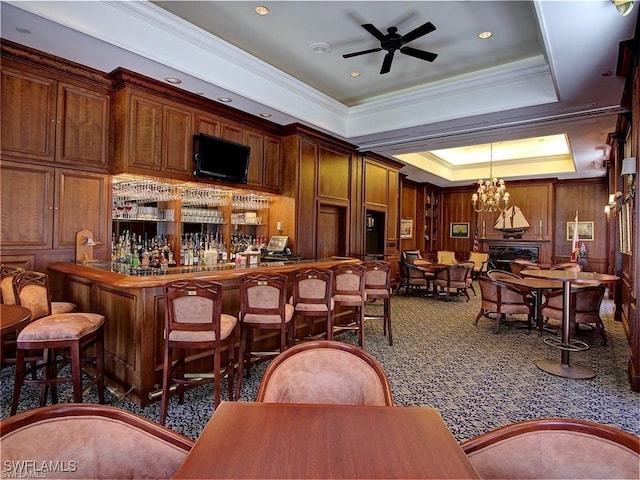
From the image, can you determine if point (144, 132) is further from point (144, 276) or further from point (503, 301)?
point (503, 301)

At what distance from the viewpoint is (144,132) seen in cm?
438

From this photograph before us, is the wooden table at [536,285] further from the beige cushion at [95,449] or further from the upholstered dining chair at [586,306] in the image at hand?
the beige cushion at [95,449]

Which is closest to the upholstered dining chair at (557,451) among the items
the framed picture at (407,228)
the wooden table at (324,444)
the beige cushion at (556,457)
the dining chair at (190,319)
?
the beige cushion at (556,457)

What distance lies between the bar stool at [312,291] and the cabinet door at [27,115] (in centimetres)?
304

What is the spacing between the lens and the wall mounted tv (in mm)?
4953

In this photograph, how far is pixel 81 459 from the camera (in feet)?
3.47

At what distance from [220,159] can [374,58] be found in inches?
102

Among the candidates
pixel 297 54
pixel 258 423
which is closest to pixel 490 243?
pixel 297 54

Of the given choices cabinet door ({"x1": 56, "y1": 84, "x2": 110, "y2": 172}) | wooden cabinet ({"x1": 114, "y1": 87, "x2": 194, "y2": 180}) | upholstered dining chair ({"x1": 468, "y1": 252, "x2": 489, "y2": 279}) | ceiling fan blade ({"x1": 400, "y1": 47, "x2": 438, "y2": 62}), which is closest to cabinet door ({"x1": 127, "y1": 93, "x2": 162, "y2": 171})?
wooden cabinet ({"x1": 114, "y1": 87, "x2": 194, "y2": 180})

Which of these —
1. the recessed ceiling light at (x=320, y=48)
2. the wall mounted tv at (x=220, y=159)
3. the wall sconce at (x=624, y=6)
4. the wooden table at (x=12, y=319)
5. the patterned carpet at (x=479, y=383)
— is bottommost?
the patterned carpet at (x=479, y=383)

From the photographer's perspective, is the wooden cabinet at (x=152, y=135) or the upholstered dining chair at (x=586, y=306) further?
the upholstered dining chair at (x=586, y=306)

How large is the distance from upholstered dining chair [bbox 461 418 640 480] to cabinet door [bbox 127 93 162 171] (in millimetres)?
4475

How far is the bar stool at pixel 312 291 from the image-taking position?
376cm

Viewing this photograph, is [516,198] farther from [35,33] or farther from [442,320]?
[35,33]
